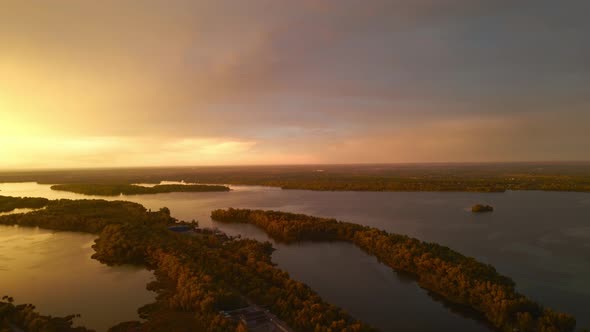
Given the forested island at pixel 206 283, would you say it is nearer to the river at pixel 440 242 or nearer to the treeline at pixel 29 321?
the treeline at pixel 29 321

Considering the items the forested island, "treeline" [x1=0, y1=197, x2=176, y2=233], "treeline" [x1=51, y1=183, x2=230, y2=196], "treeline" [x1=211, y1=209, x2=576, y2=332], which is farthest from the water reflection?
"treeline" [x1=51, y1=183, x2=230, y2=196]

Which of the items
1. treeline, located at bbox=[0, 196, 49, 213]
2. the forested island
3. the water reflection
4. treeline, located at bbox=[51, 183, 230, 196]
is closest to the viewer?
the forested island

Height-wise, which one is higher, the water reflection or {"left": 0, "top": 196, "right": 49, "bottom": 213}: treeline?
{"left": 0, "top": 196, "right": 49, "bottom": 213}: treeline

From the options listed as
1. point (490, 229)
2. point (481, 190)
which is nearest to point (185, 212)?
point (490, 229)

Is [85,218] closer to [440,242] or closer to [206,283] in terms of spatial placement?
[206,283]

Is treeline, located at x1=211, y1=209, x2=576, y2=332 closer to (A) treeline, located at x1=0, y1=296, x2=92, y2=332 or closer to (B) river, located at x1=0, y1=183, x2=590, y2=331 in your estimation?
(B) river, located at x1=0, y1=183, x2=590, y2=331

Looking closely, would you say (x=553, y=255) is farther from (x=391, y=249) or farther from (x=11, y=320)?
(x=11, y=320)
